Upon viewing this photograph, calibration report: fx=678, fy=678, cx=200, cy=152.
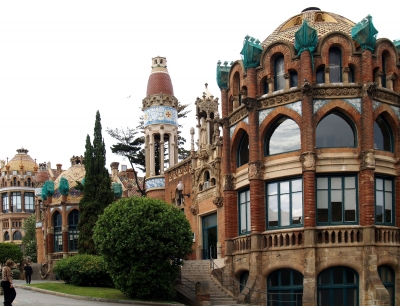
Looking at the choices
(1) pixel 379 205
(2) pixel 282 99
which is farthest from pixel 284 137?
(1) pixel 379 205

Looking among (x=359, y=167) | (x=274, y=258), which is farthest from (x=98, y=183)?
(x=359, y=167)

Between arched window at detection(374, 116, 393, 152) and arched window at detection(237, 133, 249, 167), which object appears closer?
arched window at detection(374, 116, 393, 152)

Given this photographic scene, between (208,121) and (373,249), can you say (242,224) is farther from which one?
(208,121)

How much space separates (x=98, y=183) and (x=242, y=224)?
13.0 meters

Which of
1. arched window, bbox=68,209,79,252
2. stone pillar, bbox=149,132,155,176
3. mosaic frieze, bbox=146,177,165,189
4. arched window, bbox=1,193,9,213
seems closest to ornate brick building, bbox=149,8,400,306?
mosaic frieze, bbox=146,177,165,189

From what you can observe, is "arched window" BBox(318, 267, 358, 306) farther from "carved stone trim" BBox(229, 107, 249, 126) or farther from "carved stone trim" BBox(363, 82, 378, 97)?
"carved stone trim" BBox(229, 107, 249, 126)

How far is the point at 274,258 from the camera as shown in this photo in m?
30.8

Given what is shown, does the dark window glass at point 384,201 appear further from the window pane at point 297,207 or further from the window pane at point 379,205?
the window pane at point 297,207

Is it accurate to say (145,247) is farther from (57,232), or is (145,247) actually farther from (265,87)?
(57,232)

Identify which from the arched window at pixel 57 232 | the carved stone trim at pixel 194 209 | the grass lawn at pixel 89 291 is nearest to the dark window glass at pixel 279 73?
the carved stone trim at pixel 194 209

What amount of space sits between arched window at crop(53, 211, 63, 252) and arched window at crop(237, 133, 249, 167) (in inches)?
948

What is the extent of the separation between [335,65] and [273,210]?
24.1 ft

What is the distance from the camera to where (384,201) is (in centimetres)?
3112

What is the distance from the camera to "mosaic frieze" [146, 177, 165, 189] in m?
47.3
